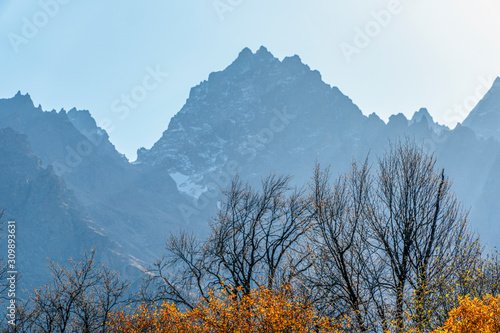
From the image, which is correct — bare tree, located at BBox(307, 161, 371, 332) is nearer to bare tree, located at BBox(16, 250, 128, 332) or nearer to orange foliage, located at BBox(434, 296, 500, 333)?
orange foliage, located at BBox(434, 296, 500, 333)

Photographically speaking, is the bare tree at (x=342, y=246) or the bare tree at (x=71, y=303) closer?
the bare tree at (x=342, y=246)

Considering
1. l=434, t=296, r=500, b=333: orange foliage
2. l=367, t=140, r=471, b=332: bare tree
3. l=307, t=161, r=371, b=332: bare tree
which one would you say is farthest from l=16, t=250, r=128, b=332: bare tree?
l=434, t=296, r=500, b=333: orange foliage

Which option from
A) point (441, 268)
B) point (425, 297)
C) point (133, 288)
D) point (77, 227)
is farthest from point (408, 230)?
point (77, 227)

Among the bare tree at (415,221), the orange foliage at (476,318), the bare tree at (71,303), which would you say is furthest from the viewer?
the bare tree at (71,303)

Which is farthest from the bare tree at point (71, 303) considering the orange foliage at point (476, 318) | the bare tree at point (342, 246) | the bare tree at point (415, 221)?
the orange foliage at point (476, 318)

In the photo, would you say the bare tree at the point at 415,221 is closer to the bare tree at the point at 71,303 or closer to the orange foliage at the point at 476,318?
the orange foliage at the point at 476,318

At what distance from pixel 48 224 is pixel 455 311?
660ft

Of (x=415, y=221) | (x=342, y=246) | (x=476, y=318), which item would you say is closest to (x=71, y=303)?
(x=342, y=246)

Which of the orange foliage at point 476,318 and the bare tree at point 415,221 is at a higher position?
the bare tree at point 415,221

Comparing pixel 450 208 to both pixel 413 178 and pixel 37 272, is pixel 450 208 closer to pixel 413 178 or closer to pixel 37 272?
pixel 413 178

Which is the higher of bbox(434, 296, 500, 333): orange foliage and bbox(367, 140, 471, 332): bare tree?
bbox(367, 140, 471, 332): bare tree

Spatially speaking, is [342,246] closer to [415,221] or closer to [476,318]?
[415,221]

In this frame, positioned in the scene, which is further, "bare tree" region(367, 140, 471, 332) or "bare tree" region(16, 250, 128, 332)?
"bare tree" region(16, 250, 128, 332)

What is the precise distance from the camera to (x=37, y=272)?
538 ft
